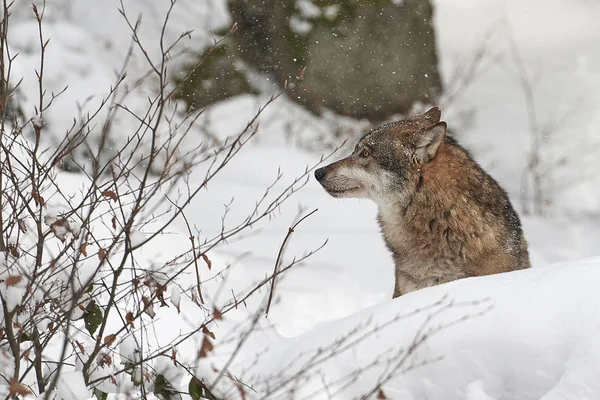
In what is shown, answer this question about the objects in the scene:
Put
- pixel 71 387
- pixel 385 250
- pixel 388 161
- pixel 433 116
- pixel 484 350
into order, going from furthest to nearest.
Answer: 1. pixel 385 250
2. pixel 433 116
3. pixel 388 161
4. pixel 484 350
5. pixel 71 387

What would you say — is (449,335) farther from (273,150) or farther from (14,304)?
(273,150)

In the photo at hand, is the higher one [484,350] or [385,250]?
[385,250]

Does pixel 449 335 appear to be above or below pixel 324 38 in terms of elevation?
below

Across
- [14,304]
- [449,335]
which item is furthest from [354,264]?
[14,304]

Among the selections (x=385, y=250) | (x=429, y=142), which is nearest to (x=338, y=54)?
(x=385, y=250)

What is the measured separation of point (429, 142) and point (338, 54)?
7258 mm

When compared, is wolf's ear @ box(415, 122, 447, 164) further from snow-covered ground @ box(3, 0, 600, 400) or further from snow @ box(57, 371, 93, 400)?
snow @ box(57, 371, 93, 400)

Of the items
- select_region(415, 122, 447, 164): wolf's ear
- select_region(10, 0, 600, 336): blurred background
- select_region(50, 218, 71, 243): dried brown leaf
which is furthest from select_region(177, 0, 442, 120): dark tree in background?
select_region(50, 218, 71, 243): dried brown leaf

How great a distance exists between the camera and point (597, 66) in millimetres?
12562

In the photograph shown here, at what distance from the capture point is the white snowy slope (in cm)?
288

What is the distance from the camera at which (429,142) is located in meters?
4.94

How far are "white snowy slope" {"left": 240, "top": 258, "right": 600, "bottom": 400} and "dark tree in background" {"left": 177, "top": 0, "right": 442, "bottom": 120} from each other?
8.70 meters

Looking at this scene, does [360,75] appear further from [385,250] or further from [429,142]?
[429,142]

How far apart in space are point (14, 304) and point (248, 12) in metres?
9.85
